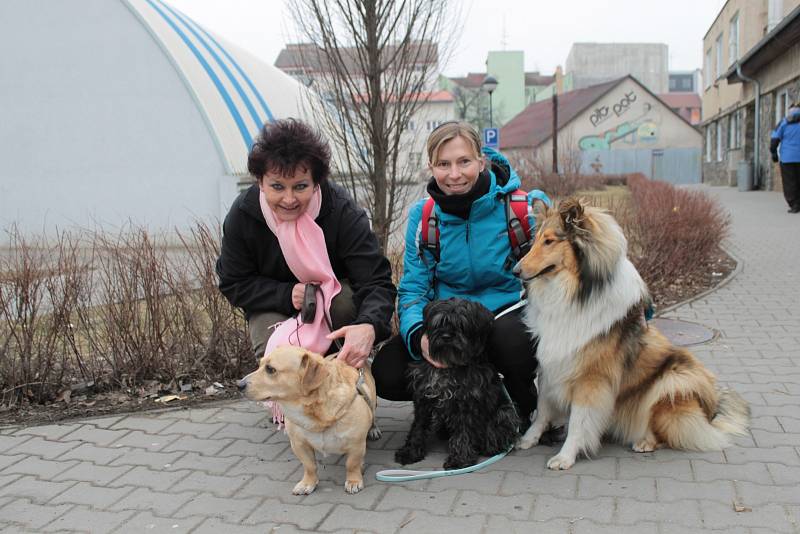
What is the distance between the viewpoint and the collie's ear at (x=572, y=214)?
3188 mm

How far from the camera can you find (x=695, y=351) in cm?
571

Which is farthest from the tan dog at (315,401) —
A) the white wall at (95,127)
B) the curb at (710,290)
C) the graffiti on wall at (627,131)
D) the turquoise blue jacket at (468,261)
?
the graffiti on wall at (627,131)

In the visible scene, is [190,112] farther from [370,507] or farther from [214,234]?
[370,507]

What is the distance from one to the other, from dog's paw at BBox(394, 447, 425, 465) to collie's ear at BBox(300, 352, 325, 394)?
2.74 ft

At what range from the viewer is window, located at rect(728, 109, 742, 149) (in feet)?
89.8

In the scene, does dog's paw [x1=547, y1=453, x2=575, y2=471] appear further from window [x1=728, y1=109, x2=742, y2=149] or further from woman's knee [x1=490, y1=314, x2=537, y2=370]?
window [x1=728, y1=109, x2=742, y2=149]

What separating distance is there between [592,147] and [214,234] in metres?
47.7

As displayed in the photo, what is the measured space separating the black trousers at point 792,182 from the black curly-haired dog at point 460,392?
14.0 metres

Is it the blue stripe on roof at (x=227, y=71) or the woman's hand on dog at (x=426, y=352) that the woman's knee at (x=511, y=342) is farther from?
the blue stripe on roof at (x=227, y=71)

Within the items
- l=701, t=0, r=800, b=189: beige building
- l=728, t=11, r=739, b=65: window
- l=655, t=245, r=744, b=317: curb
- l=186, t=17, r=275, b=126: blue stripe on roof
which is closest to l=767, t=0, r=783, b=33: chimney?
l=701, t=0, r=800, b=189: beige building

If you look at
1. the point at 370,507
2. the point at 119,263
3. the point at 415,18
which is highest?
the point at 415,18

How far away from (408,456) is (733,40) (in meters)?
32.1

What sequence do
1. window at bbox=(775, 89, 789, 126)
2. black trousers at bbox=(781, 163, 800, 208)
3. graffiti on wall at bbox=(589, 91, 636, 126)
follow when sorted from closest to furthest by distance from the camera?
black trousers at bbox=(781, 163, 800, 208) < window at bbox=(775, 89, 789, 126) < graffiti on wall at bbox=(589, 91, 636, 126)

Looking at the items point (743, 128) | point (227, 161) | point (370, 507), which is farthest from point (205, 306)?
point (743, 128)
